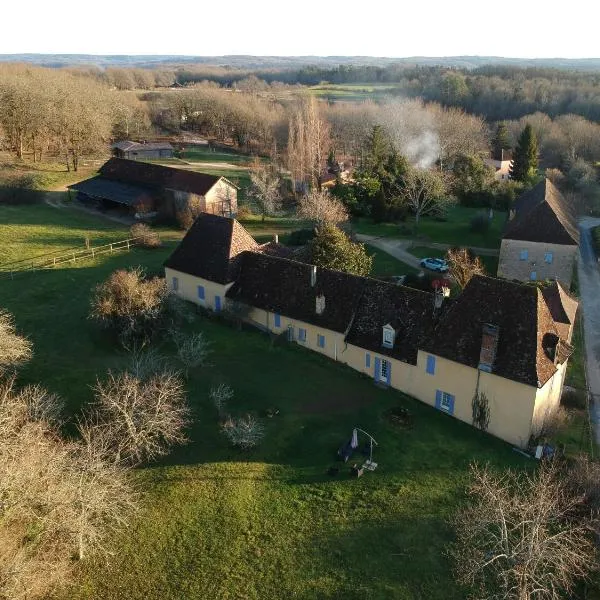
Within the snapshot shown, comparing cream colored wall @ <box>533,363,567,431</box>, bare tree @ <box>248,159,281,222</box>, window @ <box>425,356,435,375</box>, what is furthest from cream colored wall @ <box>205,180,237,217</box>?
cream colored wall @ <box>533,363,567,431</box>

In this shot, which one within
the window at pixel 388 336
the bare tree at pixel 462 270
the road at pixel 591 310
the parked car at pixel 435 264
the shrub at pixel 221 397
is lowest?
the road at pixel 591 310

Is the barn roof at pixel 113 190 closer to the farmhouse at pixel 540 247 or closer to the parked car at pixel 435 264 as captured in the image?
the parked car at pixel 435 264

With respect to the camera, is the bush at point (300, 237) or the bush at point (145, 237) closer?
the bush at point (145, 237)

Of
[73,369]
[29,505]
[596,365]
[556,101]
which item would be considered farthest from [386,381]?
[556,101]

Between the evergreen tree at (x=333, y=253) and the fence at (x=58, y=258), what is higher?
the evergreen tree at (x=333, y=253)

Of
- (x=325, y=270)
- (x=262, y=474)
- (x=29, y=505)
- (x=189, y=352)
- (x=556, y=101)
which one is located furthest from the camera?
(x=556, y=101)

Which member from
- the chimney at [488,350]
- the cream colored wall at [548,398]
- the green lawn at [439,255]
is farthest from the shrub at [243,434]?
the green lawn at [439,255]

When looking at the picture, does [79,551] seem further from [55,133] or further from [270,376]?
[55,133]
